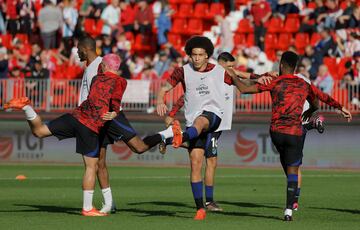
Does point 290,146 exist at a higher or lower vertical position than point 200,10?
lower

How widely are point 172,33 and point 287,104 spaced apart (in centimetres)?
2119

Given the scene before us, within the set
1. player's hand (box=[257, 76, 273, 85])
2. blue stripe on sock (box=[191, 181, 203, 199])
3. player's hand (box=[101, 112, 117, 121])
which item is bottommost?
blue stripe on sock (box=[191, 181, 203, 199])

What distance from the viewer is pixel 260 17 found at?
110 ft

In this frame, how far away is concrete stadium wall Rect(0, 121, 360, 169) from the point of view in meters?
28.0

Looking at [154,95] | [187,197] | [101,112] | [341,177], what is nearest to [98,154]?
[101,112]

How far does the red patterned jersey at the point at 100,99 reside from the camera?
14781 mm

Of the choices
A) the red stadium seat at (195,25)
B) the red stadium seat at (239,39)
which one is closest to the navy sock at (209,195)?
the red stadium seat at (239,39)

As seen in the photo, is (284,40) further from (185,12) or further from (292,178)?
(292,178)

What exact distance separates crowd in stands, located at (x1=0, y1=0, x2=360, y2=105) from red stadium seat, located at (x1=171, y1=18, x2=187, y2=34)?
3 centimetres

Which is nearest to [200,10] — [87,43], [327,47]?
[327,47]

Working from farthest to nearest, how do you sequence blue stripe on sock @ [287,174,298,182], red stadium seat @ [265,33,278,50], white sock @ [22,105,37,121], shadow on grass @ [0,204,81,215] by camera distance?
red stadium seat @ [265,33,278,50] → shadow on grass @ [0,204,81,215] → white sock @ [22,105,37,121] → blue stripe on sock @ [287,174,298,182]

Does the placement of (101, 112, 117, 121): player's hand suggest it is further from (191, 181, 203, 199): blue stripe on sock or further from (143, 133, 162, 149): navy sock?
(191, 181, 203, 199): blue stripe on sock

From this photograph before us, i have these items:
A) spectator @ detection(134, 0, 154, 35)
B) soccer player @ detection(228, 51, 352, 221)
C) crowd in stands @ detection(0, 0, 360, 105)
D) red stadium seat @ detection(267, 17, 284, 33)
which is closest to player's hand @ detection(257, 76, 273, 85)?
soccer player @ detection(228, 51, 352, 221)

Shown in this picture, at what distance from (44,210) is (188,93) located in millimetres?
2720
